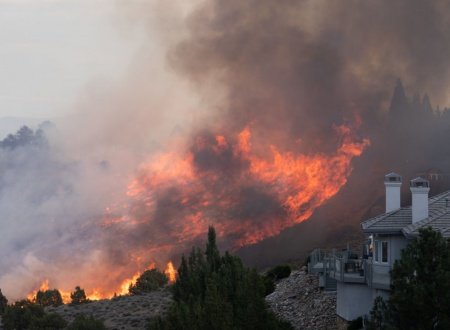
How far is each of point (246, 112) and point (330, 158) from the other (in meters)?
11.3

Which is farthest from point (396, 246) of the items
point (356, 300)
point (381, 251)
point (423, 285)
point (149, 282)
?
point (149, 282)

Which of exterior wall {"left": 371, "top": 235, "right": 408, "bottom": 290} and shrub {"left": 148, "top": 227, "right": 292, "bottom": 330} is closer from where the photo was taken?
shrub {"left": 148, "top": 227, "right": 292, "bottom": 330}

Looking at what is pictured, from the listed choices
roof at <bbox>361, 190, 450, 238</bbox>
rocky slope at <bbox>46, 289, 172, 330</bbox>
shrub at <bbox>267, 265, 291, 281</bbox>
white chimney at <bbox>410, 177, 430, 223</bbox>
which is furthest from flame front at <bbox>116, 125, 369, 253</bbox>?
white chimney at <bbox>410, 177, 430, 223</bbox>

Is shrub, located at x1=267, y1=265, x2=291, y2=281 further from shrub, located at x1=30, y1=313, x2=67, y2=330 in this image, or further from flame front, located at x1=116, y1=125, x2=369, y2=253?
flame front, located at x1=116, y1=125, x2=369, y2=253

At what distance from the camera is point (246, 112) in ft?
295

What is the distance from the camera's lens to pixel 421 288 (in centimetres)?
2389

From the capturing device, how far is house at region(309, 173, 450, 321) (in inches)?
1198

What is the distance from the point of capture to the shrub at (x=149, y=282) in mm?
65750

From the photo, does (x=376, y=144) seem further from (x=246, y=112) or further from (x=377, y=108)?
(x=246, y=112)

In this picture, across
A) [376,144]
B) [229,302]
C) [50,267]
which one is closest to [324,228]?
[376,144]

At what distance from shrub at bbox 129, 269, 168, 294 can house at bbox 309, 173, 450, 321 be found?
31.8 metres

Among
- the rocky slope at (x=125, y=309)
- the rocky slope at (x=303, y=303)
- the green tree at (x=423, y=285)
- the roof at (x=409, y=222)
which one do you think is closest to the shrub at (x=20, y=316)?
the rocky slope at (x=125, y=309)

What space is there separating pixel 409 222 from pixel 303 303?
1280 cm

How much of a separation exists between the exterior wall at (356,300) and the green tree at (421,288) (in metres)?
7.72
